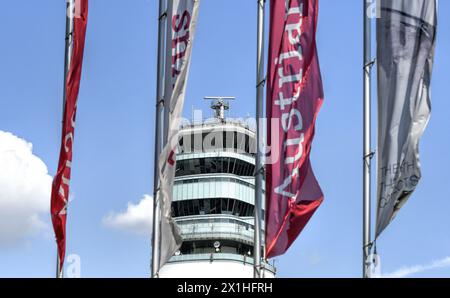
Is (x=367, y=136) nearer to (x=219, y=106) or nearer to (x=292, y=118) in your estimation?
(x=292, y=118)

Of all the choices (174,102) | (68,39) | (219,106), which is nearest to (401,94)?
(174,102)

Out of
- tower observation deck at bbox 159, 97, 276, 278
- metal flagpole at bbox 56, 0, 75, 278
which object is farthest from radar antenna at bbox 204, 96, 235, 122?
metal flagpole at bbox 56, 0, 75, 278

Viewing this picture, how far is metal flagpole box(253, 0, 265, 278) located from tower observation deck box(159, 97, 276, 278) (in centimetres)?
5929

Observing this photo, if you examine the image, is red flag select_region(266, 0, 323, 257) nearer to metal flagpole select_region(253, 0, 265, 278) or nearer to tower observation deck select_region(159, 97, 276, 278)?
metal flagpole select_region(253, 0, 265, 278)

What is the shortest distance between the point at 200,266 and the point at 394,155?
2647 inches

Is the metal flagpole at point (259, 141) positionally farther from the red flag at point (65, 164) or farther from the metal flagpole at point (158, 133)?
the red flag at point (65, 164)

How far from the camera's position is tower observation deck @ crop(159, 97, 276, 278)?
89312mm

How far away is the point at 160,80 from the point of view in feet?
102

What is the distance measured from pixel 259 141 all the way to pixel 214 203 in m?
63.3

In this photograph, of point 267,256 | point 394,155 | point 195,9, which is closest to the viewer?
point 394,155

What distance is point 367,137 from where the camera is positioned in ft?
85.4
